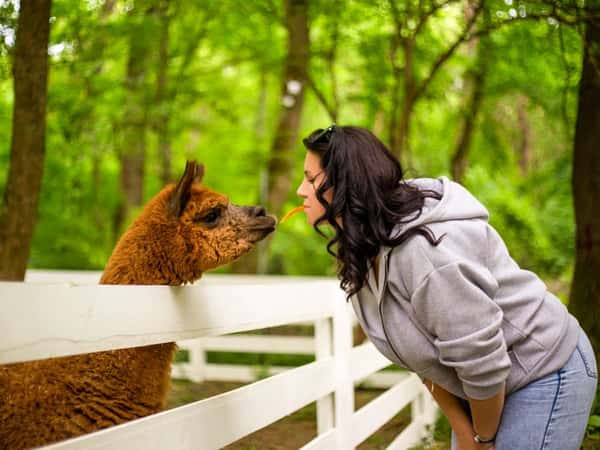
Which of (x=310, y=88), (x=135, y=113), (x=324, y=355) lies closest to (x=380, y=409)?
(x=324, y=355)

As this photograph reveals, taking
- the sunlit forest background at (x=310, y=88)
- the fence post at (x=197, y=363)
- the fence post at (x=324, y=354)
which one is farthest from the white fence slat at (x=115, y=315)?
the fence post at (x=197, y=363)

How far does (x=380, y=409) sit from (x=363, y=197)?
304 centimetres

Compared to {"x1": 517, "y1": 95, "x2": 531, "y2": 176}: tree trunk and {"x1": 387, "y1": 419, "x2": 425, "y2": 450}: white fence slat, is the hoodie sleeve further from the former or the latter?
{"x1": 517, "y1": 95, "x2": 531, "y2": 176}: tree trunk

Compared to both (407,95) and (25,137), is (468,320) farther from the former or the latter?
(407,95)

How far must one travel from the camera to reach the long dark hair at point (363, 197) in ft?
7.59

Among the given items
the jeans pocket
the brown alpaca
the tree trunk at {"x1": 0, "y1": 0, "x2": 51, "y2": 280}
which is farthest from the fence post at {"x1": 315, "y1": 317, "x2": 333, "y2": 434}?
the tree trunk at {"x1": 0, "y1": 0, "x2": 51, "y2": 280}

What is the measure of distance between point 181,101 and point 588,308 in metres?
9.18

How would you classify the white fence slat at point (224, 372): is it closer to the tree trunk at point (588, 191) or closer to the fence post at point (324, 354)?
the fence post at point (324, 354)

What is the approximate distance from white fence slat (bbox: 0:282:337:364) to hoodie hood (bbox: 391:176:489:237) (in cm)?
90

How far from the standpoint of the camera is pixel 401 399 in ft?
18.5

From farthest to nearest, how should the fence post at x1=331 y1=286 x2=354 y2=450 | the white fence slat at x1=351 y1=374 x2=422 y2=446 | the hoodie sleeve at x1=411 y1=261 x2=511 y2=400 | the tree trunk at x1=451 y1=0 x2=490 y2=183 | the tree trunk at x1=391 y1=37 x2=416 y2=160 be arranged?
1. the tree trunk at x1=451 y1=0 x2=490 y2=183
2. the tree trunk at x1=391 y1=37 x2=416 y2=160
3. the white fence slat at x1=351 y1=374 x2=422 y2=446
4. the fence post at x1=331 y1=286 x2=354 y2=450
5. the hoodie sleeve at x1=411 y1=261 x2=511 y2=400

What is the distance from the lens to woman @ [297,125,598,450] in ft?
7.07

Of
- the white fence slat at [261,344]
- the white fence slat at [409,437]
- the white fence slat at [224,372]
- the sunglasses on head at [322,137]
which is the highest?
the sunglasses on head at [322,137]

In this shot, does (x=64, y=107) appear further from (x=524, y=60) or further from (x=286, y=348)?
(x=524, y=60)
